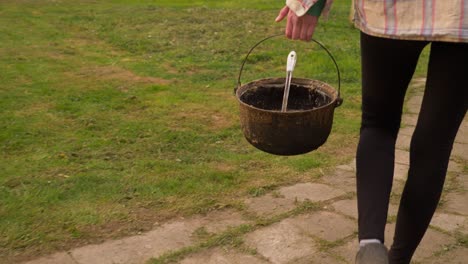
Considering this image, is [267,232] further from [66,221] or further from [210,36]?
[210,36]

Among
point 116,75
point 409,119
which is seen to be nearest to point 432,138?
point 409,119

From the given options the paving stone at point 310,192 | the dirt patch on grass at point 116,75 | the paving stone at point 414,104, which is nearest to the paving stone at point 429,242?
the paving stone at point 310,192

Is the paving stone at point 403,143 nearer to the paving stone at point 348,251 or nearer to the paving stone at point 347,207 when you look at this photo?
the paving stone at point 347,207

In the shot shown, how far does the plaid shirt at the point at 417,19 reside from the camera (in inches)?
69.1

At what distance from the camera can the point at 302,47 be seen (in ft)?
22.1

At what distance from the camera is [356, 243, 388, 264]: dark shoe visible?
1.94m

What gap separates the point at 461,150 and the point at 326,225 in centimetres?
136

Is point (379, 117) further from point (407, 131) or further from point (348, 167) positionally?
point (407, 131)

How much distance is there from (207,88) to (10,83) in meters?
1.57

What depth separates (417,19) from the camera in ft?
5.96

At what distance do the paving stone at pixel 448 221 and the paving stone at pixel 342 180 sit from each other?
45 centimetres

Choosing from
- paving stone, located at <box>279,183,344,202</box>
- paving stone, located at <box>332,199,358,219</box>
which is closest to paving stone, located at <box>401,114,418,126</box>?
paving stone, located at <box>279,183,344,202</box>

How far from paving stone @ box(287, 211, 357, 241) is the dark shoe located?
0.71 meters

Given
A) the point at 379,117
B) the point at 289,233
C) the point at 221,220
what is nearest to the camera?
the point at 379,117
